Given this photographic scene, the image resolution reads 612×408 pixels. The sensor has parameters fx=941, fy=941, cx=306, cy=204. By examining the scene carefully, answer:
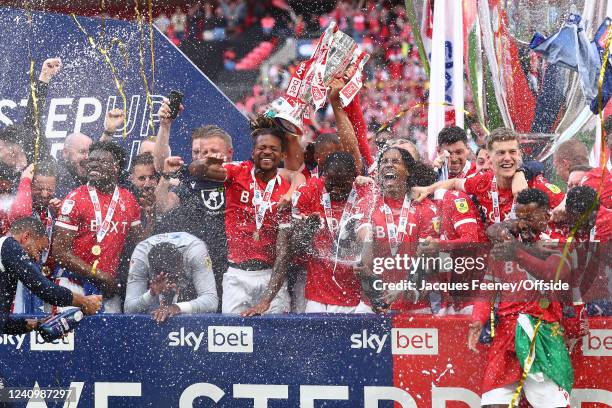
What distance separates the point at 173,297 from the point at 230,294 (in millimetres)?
292

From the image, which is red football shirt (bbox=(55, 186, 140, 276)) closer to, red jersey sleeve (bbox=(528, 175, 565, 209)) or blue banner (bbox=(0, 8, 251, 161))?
blue banner (bbox=(0, 8, 251, 161))

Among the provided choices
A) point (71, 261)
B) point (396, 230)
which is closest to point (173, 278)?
point (71, 261)

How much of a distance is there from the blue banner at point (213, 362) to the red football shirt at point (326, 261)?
0.68 ft

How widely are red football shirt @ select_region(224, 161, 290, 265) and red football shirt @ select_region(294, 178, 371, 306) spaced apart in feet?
0.49

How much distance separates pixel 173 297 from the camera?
480 cm

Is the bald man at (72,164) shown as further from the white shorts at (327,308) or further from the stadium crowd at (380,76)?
the white shorts at (327,308)

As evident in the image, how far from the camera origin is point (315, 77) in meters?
4.84

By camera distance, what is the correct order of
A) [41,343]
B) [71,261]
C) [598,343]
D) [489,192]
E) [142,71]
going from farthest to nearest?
[142,71]
[71,261]
[41,343]
[489,192]
[598,343]

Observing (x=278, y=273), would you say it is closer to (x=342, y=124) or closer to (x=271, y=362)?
(x=271, y=362)

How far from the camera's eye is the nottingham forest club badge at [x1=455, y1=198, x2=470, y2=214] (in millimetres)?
4490

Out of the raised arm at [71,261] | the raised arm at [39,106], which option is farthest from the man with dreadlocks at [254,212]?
the raised arm at [39,106]

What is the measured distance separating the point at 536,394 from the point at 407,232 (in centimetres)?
95

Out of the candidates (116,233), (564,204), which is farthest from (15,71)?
(564,204)

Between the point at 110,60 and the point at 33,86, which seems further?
the point at 33,86
